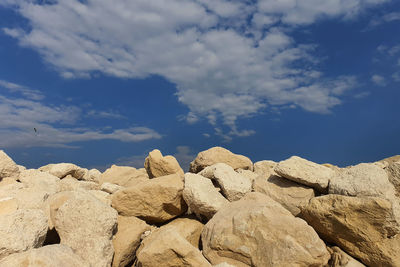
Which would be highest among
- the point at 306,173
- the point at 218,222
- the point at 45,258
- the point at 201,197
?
the point at 306,173

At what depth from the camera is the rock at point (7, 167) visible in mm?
8086

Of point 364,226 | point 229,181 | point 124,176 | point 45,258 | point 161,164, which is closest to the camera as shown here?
point 45,258

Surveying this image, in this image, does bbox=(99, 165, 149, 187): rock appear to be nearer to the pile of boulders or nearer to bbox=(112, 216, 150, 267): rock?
the pile of boulders

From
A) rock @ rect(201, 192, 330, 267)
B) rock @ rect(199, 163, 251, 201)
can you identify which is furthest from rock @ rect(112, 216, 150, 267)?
rock @ rect(199, 163, 251, 201)

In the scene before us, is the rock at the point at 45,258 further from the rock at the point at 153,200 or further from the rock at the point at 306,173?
the rock at the point at 306,173

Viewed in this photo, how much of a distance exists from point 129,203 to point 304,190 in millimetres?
4038

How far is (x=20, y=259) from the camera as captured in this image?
4371mm

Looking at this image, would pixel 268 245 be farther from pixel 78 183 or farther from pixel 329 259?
pixel 78 183

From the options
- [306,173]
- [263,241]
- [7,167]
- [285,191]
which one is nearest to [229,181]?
[285,191]

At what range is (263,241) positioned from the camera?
17.0ft

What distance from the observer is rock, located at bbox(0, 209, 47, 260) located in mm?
4922

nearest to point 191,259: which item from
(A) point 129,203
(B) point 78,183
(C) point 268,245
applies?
(C) point 268,245

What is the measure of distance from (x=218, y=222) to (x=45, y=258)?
292 cm

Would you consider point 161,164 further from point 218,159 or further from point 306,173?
point 306,173
